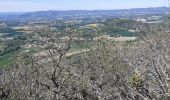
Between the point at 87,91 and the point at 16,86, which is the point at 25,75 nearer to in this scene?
the point at 16,86

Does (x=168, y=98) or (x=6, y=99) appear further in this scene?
(x=6, y=99)

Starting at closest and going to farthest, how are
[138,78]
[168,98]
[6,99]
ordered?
1. [168,98]
2. [138,78]
3. [6,99]

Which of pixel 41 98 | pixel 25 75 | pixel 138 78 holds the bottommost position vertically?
A: pixel 41 98

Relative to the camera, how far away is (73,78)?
32.4 metres

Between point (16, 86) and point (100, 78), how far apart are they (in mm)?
8086

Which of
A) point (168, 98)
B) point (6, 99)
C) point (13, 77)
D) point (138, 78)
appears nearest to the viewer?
point (168, 98)

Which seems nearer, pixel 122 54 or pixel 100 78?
pixel 100 78

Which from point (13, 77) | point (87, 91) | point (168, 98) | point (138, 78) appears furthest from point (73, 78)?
point (168, 98)

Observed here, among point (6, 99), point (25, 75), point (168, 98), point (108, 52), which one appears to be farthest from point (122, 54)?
point (168, 98)

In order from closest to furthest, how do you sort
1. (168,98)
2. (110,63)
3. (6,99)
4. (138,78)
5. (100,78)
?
(168,98)
(138,78)
(6,99)
(100,78)
(110,63)

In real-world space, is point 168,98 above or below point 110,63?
above

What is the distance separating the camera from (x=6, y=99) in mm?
28859

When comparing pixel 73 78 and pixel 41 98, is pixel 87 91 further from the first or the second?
pixel 41 98

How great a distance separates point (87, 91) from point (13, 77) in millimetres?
5916
